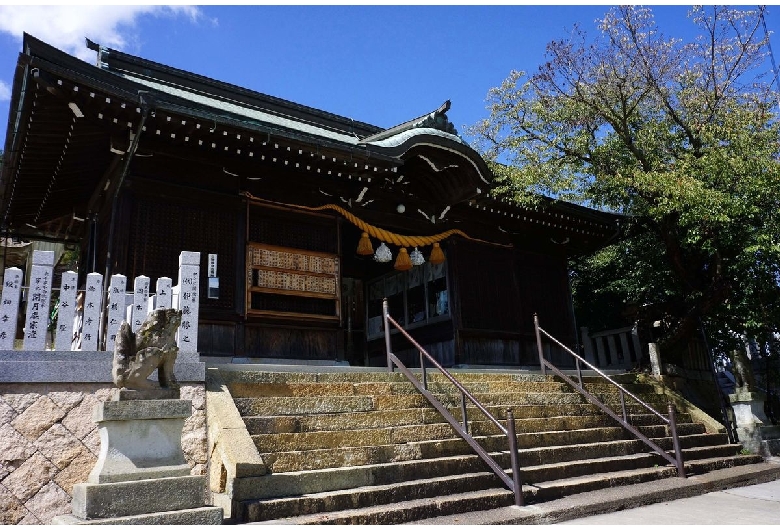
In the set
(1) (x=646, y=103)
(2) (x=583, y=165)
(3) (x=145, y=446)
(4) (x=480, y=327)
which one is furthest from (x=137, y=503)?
(1) (x=646, y=103)

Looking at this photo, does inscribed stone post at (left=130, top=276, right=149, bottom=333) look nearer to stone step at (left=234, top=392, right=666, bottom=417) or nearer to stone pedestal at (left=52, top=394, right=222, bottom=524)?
stone step at (left=234, top=392, right=666, bottom=417)

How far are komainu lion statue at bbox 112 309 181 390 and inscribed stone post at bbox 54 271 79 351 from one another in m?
1.46

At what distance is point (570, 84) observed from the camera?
11.6 m

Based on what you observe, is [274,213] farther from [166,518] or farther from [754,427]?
[754,427]

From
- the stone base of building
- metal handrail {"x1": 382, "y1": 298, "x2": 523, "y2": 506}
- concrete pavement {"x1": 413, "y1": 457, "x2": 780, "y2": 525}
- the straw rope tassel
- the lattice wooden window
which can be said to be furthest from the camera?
the straw rope tassel

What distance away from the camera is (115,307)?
6094 mm

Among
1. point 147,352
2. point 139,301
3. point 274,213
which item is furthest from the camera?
point 274,213

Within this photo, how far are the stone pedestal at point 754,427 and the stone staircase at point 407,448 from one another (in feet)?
6.04

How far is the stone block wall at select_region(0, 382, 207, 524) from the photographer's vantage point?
467 cm

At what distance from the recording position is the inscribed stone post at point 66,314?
18.1 ft

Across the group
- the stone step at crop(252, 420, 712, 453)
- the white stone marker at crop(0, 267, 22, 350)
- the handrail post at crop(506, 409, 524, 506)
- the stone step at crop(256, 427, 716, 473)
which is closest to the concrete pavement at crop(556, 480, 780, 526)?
the handrail post at crop(506, 409, 524, 506)

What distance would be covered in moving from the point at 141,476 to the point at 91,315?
257 centimetres

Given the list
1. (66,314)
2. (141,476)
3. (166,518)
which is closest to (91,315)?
(66,314)

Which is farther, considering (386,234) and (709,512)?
(386,234)
